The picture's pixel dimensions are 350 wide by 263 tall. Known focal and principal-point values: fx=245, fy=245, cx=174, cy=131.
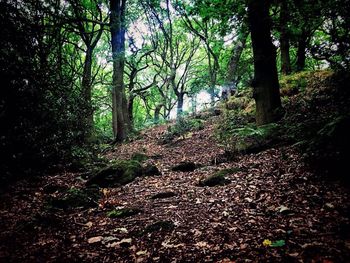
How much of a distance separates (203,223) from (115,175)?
356 centimetres

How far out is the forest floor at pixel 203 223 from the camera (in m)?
2.58

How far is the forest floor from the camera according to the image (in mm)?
2584

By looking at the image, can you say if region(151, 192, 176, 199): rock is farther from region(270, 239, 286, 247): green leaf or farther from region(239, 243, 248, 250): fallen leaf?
region(270, 239, 286, 247): green leaf

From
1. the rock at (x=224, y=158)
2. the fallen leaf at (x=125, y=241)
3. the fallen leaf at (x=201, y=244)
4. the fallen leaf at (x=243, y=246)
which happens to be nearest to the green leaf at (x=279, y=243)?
the fallen leaf at (x=243, y=246)

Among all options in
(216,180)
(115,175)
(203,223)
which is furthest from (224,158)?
(203,223)

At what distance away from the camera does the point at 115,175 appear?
6402 millimetres

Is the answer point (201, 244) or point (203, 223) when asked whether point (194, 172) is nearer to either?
point (203, 223)

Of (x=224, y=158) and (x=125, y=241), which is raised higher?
(x=224, y=158)

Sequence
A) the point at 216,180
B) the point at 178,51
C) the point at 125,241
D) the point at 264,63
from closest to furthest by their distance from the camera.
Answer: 1. the point at 125,241
2. the point at 216,180
3. the point at 264,63
4. the point at 178,51

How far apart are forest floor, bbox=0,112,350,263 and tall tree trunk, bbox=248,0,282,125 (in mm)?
1611

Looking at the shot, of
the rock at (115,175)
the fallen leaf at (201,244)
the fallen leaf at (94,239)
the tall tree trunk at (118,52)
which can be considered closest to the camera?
the fallen leaf at (201,244)

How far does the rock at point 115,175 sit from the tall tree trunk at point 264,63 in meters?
3.88

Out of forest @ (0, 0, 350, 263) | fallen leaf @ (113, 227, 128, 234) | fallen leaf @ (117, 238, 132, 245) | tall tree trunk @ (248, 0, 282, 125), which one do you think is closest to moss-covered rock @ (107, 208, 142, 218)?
forest @ (0, 0, 350, 263)

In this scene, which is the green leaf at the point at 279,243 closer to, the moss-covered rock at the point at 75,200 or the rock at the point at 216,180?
the rock at the point at 216,180
